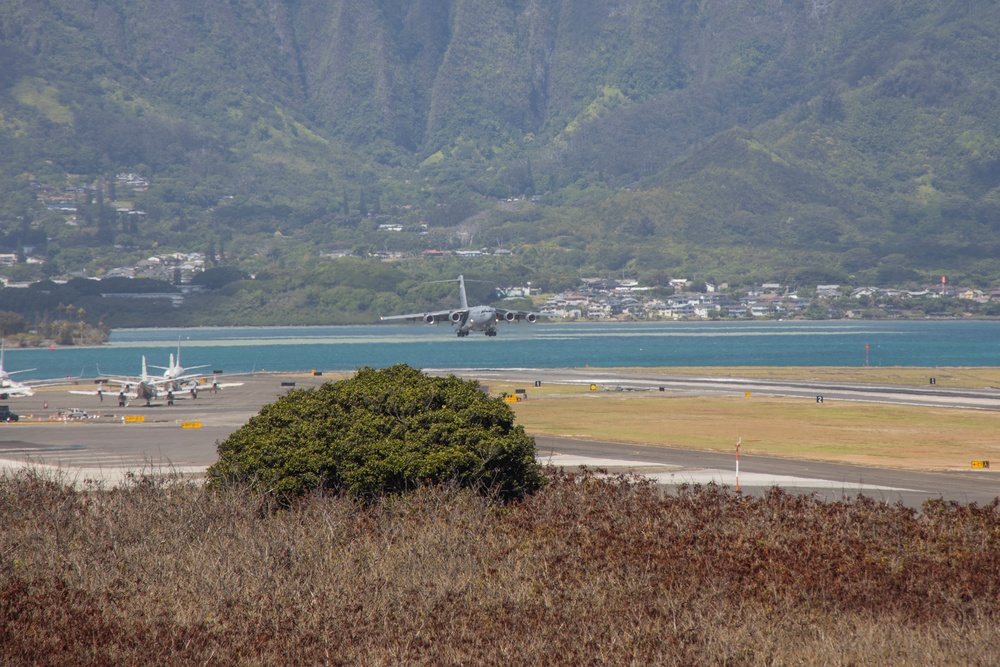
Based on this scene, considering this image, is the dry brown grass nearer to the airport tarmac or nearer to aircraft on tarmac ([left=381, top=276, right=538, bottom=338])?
aircraft on tarmac ([left=381, top=276, right=538, bottom=338])

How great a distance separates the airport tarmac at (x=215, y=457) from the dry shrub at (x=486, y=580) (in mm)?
6532

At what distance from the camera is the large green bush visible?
32.8m

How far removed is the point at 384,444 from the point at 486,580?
881 centimetres

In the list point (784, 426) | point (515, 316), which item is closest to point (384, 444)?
point (784, 426)

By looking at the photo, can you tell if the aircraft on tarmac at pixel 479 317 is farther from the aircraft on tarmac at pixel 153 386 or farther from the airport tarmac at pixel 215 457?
the airport tarmac at pixel 215 457

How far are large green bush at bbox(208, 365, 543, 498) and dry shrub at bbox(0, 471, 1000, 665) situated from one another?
119 centimetres

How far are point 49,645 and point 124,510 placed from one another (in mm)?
9826

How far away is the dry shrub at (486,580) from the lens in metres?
21.4

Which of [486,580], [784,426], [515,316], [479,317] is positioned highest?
[479,317]

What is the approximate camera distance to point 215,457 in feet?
192

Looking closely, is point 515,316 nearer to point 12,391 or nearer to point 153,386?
point 153,386

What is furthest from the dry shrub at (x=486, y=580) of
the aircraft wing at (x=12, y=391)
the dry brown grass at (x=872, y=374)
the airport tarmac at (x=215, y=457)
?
the dry brown grass at (x=872, y=374)

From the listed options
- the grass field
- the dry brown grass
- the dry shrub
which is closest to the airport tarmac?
the grass field

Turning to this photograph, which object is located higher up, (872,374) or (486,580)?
(486,580)
